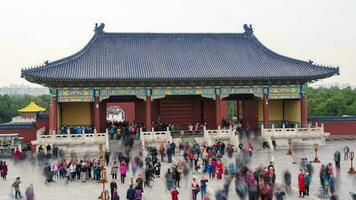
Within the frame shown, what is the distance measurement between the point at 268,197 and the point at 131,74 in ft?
81.6

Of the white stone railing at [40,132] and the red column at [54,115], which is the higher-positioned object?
the red column at [54,115]

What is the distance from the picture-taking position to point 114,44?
46500mm

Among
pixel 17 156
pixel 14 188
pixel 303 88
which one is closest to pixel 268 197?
pixel 14 188

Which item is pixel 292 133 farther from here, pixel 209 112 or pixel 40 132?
pixel 40 132

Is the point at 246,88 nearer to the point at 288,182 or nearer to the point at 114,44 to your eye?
the point at 114,44

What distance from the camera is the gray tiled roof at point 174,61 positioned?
40.4 meters

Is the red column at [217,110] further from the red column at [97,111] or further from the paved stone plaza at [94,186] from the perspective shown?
the red column at [97,111]

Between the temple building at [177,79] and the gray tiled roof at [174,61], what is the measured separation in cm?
8

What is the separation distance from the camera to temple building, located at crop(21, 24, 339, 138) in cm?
4031

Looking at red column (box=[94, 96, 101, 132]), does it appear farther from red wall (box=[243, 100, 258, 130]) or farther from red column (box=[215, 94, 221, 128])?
red wall (box=[243, 100, 258, 130])

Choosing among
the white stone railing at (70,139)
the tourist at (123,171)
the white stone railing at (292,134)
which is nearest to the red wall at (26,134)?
the white stone railing at (70,139)

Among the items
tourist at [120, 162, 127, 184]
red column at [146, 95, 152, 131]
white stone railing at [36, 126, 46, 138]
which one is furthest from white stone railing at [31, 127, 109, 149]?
tourist at [120, 162, 127, 184]

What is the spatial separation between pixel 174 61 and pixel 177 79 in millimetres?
4353

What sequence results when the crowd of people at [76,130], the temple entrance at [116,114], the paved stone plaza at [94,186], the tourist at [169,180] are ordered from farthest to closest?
the temple entrance at [116,114] → the crowd of people at [76,130] → the tourist at [169,180] → the paved stone plaza at [94,186]
